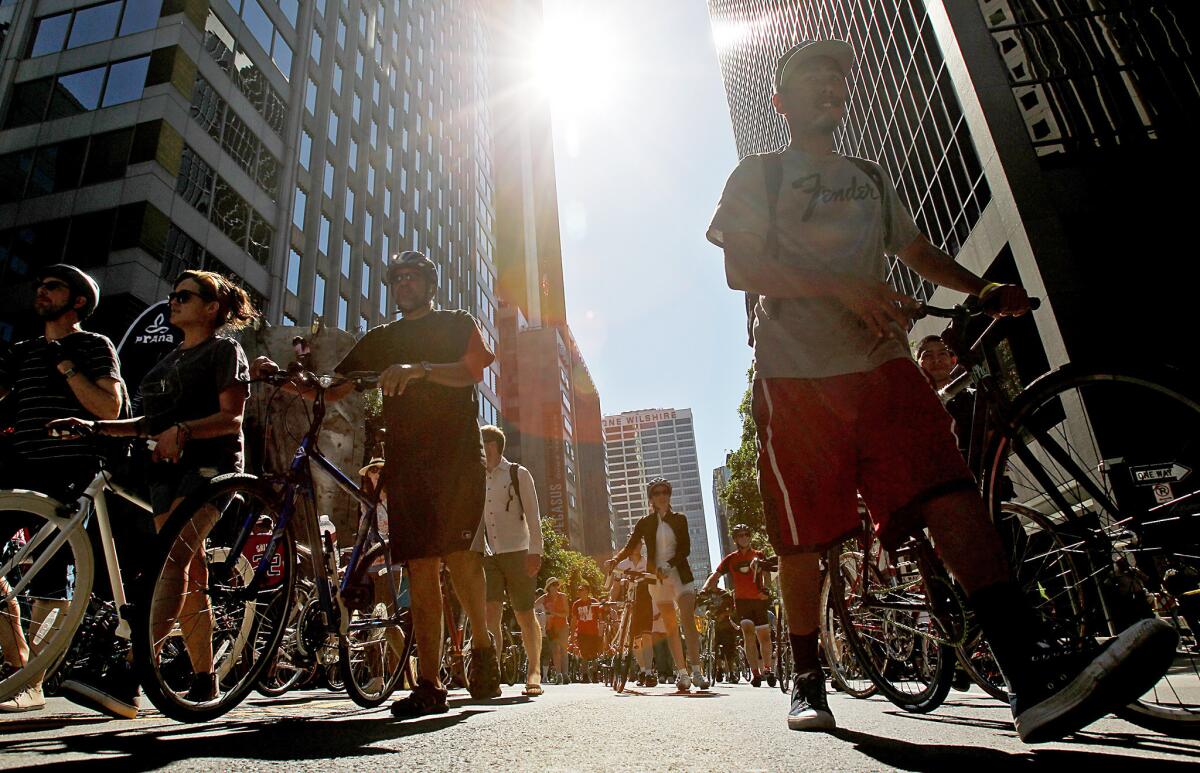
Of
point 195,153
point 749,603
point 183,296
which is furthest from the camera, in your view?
point 195,153

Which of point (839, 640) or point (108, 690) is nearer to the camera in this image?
point (108, 690)

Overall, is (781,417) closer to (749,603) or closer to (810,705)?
(810,705)

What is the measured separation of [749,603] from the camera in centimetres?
942

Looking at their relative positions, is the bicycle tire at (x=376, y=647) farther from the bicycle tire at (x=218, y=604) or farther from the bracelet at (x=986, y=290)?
the bracelet at (x=986, y=290)

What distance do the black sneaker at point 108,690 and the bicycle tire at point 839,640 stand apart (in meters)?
2.88

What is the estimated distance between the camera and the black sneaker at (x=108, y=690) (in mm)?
2410

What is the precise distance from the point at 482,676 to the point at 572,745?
2.20 meters

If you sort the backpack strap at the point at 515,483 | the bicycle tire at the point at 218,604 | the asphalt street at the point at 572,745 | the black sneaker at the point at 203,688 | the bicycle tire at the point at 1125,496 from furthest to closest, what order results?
the backpack strap at the point at 515,483
the black sneaker at the point at 203,688
the bicycle tire at the point at 218,604
the bicycle tire at the point at 1125,496
the asphalt street at the point at 572,745

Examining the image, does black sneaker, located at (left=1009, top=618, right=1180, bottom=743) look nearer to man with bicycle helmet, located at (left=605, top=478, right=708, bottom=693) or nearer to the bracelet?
the bracelet

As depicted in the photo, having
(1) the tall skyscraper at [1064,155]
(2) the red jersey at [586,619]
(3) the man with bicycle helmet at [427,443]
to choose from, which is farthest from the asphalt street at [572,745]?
(1) the tall skyscraper at [1064,155]

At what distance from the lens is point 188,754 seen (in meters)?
1.64

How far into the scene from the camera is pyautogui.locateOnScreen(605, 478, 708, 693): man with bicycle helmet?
7.18 meters

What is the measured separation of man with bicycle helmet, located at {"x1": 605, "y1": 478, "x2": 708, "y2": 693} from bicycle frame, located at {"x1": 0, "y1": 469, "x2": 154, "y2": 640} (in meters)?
4.85

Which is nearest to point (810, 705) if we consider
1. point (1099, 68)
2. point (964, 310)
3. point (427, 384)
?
point (964, 310)
